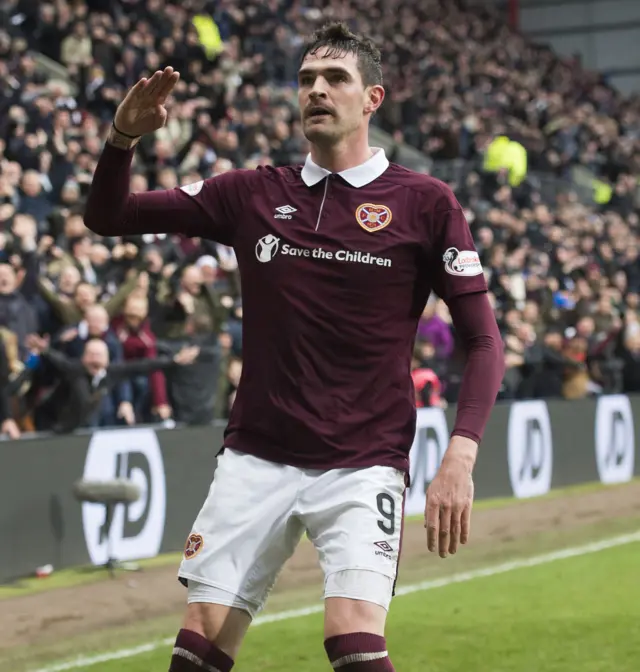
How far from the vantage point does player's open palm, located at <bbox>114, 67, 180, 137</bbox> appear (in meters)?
4.04

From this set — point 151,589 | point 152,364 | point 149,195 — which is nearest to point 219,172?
point 152,364

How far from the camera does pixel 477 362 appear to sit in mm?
4047

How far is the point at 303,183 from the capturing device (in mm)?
4344

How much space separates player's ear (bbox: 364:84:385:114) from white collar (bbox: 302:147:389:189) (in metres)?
0.13

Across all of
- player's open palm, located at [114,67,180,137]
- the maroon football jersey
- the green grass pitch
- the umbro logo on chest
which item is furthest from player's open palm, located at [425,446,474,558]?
the green grass pitch

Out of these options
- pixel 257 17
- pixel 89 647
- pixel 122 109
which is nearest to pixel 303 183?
pixel 122 109

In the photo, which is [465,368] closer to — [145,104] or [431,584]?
[145,104]

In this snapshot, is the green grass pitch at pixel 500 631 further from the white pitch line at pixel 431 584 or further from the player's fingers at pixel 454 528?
the player's fingers at pixel 454 528

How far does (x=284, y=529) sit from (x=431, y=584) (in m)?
6.05

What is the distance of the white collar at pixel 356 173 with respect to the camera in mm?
4301

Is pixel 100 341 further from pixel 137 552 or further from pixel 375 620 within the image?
pixel 375 620

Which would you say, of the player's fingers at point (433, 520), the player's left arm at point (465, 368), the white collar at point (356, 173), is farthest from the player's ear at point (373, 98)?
the player's fingers at point (433, 520)

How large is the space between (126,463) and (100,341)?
3.11ft

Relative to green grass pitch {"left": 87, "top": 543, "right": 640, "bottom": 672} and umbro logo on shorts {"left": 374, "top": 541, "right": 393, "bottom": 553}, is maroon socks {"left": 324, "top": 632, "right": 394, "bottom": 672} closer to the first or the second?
umbro logo on shorts {"left": 374, "top": 541, "right": 393, "bottom": 553}
